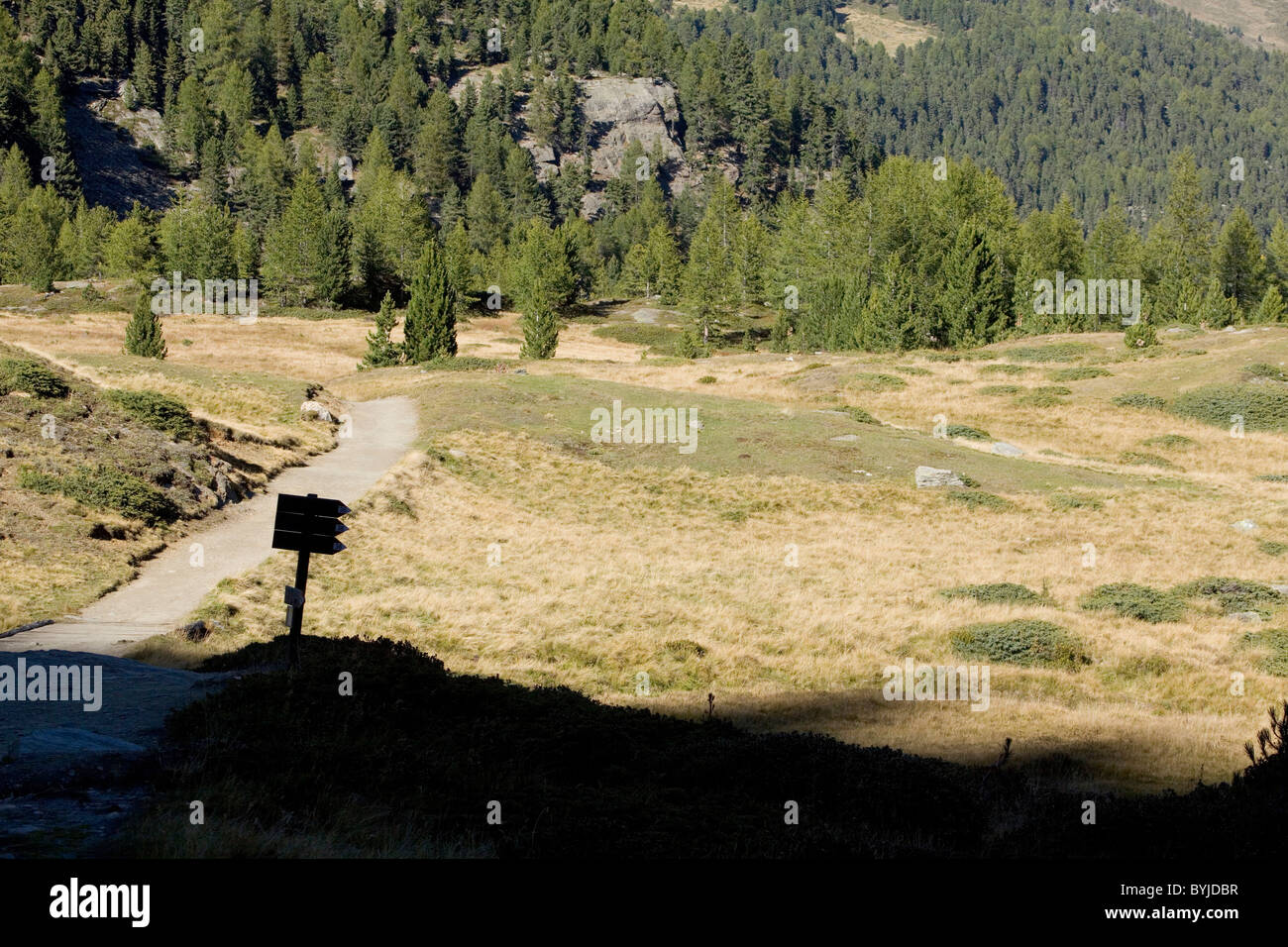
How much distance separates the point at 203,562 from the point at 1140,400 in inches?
2089

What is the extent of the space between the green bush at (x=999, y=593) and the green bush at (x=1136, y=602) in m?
1.35

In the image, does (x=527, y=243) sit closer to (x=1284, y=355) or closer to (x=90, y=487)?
(x=1284, y=355)

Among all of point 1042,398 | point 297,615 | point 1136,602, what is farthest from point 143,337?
point 1042,398

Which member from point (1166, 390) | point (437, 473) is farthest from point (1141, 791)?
point (1166, 390)

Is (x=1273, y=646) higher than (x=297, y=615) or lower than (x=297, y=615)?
lower

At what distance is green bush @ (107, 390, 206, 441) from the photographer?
32.7 metres

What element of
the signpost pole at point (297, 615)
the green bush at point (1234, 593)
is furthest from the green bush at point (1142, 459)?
the signpost pole at point (297, 615)

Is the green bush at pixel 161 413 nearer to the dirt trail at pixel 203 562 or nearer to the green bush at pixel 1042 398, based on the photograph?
the dirt trail at pixel 203 562

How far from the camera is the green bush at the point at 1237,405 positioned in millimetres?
52469

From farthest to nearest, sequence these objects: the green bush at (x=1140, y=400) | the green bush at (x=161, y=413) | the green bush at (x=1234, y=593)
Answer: the green bush at (x=1140, y=400) → the green bush at (x=161, y=413) → the green bush at (x=1234, y=593)

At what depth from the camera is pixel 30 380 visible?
31.3 metres

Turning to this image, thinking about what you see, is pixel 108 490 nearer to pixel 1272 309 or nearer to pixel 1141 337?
pixel 1141 337
